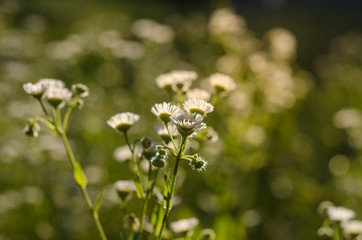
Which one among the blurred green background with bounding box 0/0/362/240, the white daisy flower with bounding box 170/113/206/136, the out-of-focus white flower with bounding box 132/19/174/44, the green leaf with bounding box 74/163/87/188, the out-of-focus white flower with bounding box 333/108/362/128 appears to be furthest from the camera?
the out-of-focus white flower with bounding box 132/19/174/44

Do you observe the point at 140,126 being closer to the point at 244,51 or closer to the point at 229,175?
the point at 244,51

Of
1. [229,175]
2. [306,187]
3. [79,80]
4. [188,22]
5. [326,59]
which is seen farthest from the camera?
[326,59]

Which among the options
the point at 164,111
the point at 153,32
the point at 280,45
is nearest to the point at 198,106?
the point at 164,111

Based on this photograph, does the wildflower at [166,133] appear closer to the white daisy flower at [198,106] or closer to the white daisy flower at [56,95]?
the white daisy flower at [198,106]

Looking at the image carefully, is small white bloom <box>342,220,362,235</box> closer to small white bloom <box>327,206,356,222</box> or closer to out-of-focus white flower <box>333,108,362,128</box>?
small white bloom <box>327,206,356,222</box>

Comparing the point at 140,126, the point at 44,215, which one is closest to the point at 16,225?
the point at 44,215

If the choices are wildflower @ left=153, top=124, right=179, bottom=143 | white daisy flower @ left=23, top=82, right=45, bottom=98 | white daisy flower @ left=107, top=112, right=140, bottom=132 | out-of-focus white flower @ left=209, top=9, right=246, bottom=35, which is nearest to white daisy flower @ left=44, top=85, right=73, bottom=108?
white daisy flower @ left=23, top=82, right=45, bottom=98

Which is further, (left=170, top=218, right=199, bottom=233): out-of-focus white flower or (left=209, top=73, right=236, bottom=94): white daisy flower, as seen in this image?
(left=209, top=73, right=236, bottom=94): white daisy flower
